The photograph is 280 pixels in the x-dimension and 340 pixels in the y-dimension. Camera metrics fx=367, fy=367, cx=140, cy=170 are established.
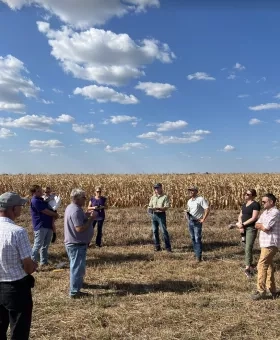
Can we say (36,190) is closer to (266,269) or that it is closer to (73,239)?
(73,239)

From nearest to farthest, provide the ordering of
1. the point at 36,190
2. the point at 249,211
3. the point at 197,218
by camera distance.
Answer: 1. the point at 249,211
2. the point at 36,190
3. the point at 197,218

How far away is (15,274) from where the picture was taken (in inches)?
156

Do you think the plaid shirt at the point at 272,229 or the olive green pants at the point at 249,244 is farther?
the olive green pants at the point at 249,244

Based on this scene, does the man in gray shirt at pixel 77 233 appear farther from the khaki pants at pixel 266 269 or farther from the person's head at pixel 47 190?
the person's head at pixel 47 190

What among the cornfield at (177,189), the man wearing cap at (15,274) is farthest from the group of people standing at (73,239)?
the cornfield at (177,189)

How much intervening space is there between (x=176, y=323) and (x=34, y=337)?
7.03 ft

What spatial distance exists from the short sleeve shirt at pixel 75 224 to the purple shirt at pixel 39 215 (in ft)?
7.79

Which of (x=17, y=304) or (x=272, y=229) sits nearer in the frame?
(x=17, y=304)

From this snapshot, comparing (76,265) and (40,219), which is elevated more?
(40,219)

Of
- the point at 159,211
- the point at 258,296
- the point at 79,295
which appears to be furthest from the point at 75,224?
the point at 159,211

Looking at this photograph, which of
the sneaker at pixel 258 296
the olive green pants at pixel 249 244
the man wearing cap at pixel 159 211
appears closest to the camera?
the sneaker at pixel 258 296

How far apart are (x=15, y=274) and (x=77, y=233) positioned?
298 centimetres

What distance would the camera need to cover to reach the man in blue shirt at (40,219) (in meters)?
9.09

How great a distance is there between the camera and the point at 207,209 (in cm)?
964
